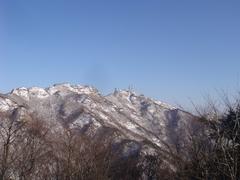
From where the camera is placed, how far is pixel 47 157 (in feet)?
169

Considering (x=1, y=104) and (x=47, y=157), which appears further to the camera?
(x=1, y=104)

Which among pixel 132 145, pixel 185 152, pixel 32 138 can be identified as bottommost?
pixel 185 152

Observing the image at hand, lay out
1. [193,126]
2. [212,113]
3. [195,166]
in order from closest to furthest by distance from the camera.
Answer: [212,113] < [195,166] < [193,126]

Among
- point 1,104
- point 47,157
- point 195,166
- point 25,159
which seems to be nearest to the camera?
point 195,166

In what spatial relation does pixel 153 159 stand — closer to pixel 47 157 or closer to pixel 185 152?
pixel 47 157

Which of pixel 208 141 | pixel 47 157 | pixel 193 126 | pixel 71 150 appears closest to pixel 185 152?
pixel 193 126

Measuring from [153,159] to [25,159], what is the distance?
2777 cm

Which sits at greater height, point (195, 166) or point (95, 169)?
point (95, 169)

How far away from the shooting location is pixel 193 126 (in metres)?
36.3

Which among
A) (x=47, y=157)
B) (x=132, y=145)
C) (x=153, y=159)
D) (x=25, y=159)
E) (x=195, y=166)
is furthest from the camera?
(x=132, y=145)

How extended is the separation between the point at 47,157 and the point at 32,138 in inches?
350

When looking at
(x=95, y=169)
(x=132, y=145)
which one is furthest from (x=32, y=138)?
(x=132, y=145)

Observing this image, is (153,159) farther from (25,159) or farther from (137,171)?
(25,159)

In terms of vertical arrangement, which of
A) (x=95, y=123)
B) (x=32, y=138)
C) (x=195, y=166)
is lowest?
(x=195, y=166)
